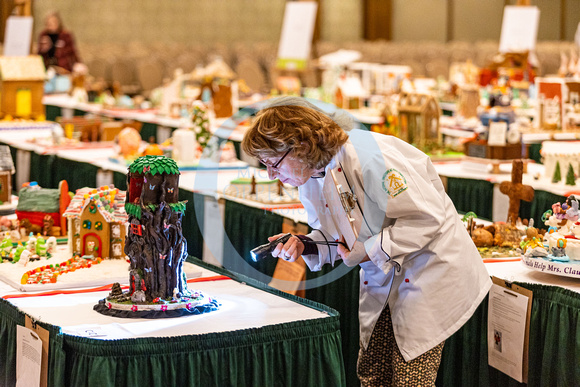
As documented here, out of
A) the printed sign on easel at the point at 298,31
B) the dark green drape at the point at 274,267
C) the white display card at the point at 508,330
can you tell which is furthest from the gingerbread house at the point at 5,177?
the printed sign on easel at the point at 298,31

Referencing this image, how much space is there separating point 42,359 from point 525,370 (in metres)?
1.25

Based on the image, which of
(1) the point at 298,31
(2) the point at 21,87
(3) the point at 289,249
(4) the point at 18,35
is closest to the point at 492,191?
(3) the point at 289,249

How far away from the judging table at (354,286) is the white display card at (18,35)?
2891 mm

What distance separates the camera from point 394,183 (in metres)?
2.08

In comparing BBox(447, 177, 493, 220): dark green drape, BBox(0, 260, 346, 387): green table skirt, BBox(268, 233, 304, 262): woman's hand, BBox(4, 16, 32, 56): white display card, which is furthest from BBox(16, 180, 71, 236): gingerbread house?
BBox(4, 16, 32, 56): white display card

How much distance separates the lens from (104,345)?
204cm

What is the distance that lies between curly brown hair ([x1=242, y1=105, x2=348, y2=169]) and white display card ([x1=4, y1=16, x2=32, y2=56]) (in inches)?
237

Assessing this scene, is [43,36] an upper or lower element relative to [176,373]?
upper

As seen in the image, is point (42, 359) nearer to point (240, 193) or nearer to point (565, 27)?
point (240, 193)

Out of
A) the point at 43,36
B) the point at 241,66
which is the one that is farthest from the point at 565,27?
the point at 43,36

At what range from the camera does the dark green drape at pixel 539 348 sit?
2.42 m

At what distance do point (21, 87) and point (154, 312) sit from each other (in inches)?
193

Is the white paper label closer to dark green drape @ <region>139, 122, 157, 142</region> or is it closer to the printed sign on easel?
the printed sign on easel

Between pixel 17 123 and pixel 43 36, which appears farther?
pixel 43 36
